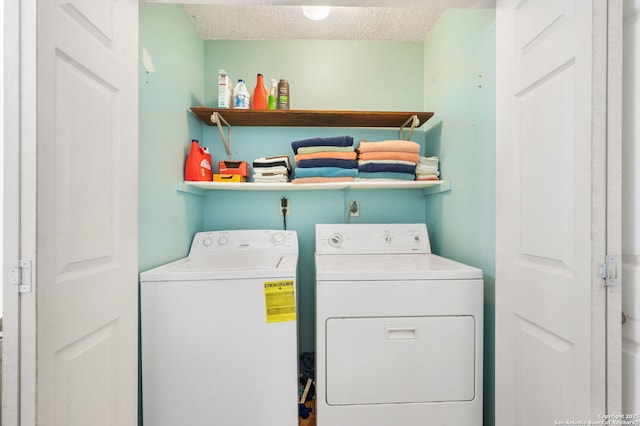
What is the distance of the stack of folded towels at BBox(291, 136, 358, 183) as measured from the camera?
74.5 inches

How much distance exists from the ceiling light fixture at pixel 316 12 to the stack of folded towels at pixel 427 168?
1.11m

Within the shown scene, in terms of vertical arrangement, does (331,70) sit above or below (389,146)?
above

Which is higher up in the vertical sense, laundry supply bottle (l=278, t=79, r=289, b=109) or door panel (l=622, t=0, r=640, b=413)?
laundry supply bottle (l=278, t=79, r=289, b=109)

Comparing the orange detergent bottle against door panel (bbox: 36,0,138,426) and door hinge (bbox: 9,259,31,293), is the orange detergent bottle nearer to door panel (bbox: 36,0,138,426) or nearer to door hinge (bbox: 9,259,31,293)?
door panel (bbox: 36,0,138,426)

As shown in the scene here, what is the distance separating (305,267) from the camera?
86.6 inches

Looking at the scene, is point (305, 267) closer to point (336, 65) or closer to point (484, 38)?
point (336, 65)

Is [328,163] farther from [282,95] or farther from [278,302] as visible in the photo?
[278,302]

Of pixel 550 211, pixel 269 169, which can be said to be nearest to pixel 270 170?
pixel 269 169

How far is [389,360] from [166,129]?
164 cm

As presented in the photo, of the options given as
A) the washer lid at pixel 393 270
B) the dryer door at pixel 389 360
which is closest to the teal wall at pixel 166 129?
the washer lid at pixel 393 270

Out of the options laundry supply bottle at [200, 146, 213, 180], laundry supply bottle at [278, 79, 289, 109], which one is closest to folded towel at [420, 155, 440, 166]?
laundry supply bottle at [278, 79, 289, 109]

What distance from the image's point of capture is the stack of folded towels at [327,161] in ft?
6.21

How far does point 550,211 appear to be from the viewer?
0.95 meters

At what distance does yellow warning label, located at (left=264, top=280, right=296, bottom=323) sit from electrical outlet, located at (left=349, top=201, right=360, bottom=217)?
3.20ft
